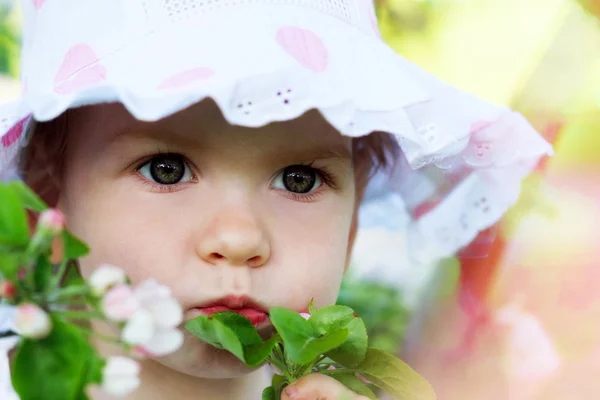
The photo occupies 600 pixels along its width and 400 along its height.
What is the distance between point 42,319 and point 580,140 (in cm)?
144

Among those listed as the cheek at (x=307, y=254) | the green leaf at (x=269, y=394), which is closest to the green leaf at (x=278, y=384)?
the green leaf at (x=269, y=394)

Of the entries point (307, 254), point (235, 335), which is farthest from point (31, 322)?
point (307, 254)

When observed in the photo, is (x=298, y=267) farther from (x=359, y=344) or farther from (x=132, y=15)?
(x=132, y=15)

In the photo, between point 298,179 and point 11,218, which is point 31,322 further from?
point 298,179

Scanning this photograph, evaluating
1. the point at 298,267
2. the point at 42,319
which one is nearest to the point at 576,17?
the point at 298,267

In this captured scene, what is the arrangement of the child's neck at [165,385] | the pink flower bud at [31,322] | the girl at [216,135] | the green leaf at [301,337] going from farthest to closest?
1. the child's neck at [165,385]
2. the girl at [216,135]
3. the green leaf at [301,337]
4. the pink flower bud at [31,322]

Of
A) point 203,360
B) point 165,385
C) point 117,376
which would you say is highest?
point 117,376

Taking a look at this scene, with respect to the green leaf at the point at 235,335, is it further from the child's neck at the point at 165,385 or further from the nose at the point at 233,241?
the child's neck at the point at 165,385

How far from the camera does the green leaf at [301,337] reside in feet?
1.96

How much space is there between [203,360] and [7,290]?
399mm

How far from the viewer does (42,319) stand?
0.42m

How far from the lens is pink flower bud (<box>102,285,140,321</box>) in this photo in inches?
17.1

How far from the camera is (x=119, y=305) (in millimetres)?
436

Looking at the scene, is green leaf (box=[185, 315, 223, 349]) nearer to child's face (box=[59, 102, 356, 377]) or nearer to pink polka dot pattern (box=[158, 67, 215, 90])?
child's face (box=[59, 102, 356, 377])
